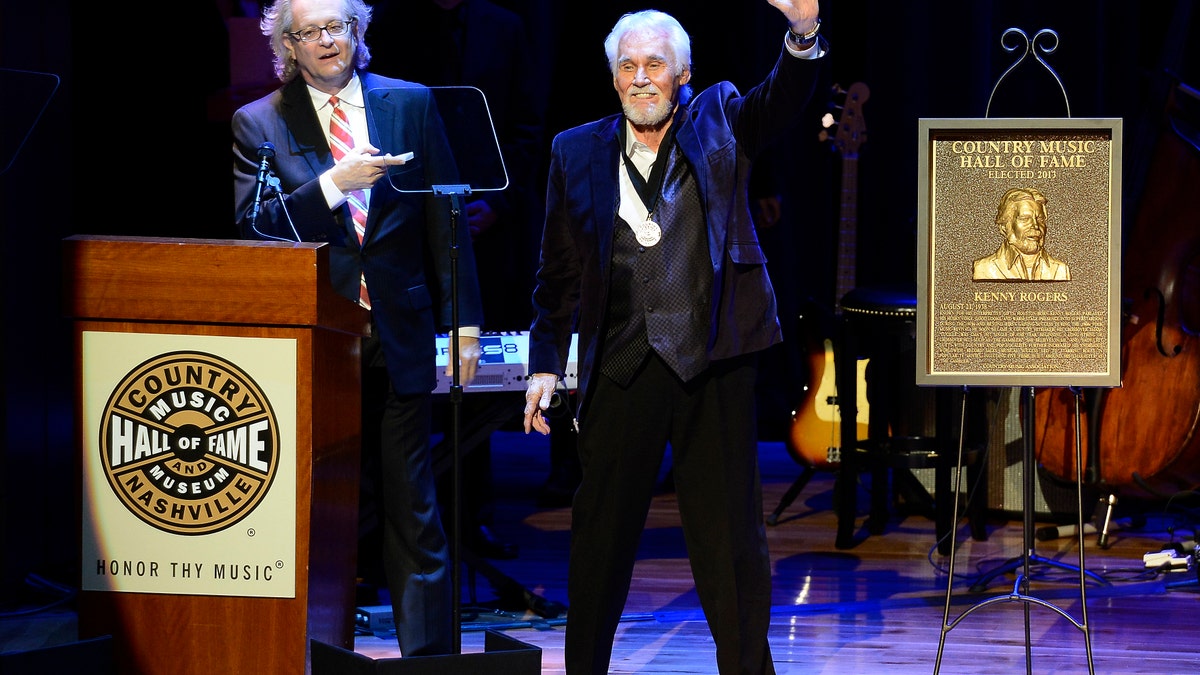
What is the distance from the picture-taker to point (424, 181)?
3.59 meters

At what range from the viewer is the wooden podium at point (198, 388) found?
315 cm

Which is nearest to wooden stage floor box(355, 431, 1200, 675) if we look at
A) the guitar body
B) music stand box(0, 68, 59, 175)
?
the guitar body

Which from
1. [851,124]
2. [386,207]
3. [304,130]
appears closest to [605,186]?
[386,207]

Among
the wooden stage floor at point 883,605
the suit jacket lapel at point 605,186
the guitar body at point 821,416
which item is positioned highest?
the suit jacket lapel at point 605,186

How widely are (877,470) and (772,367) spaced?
1.82 meters

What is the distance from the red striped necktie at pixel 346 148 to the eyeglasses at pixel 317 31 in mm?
149

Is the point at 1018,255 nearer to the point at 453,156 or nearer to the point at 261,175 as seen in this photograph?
the point at 453,156

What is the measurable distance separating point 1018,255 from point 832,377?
2.55 m

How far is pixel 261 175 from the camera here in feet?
10.8

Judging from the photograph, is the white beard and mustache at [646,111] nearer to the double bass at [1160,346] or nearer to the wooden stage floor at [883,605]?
the wooden stage floor at [883,605]

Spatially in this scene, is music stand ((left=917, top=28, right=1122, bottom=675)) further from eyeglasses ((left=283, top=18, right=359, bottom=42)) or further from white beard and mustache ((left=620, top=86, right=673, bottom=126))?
eyeglasses ((left=283, top=18, right=359, bottom=42))

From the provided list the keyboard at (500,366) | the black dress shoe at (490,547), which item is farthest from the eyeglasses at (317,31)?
the black dress shoe at (490,547)

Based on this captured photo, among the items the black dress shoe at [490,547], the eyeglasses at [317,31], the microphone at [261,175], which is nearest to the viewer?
the microphone at [261,175]

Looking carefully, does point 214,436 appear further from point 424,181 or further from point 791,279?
point 791,279
